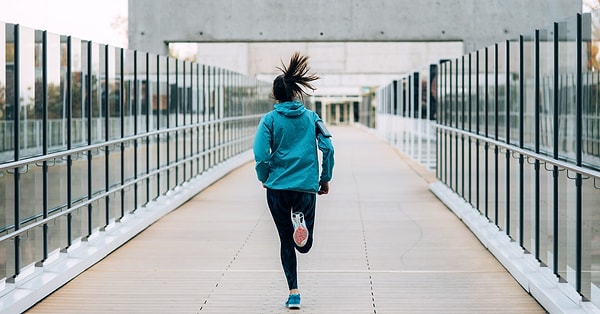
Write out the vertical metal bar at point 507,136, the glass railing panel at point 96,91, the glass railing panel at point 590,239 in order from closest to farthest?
the glass railing panel at point 590,239 → the vertical metal bar at point 507,136 → the glass railing panel at point 96,91

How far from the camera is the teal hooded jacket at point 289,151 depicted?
7.09m

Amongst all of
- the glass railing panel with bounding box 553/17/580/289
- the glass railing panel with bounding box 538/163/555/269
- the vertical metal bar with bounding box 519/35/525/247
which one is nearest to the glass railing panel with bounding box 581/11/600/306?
the glass railing panel with bounding box 553/17/580/289

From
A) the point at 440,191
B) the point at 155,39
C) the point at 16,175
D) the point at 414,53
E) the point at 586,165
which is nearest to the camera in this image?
the point at 586,165

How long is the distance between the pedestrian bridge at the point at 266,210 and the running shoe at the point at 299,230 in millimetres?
624

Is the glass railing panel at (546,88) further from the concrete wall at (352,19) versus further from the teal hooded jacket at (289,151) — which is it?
the concrete wall at (352,19)

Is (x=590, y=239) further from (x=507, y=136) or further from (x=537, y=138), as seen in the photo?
(x=507, y=136)

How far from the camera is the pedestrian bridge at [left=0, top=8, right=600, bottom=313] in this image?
282 inches

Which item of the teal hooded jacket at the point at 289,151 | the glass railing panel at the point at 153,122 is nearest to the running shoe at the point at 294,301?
the teal hooded jacket at the point at 289,151

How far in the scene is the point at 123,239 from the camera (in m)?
10.6

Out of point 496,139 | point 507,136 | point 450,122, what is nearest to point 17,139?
point 507,136

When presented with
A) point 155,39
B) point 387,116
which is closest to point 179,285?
point 155,39

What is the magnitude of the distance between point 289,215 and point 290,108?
701mm

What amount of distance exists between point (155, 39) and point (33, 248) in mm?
18644

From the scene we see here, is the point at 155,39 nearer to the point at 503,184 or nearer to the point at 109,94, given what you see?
the point at 109,94
